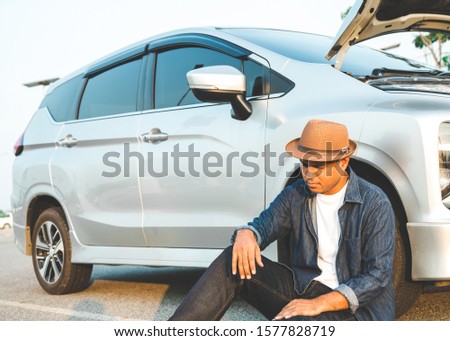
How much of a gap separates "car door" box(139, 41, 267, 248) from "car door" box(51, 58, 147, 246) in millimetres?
180

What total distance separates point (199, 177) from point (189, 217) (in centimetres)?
30

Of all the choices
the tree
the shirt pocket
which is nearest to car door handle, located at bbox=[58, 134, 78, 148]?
the shirt pocket

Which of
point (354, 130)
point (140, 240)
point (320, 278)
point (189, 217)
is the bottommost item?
point (140, 240)

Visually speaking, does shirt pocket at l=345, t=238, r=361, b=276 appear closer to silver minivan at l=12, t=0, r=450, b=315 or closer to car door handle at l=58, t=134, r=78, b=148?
silver minivan at l=12, t=0, r=450, b=315

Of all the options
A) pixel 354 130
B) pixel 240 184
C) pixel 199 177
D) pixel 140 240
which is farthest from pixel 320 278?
pixel 140 240

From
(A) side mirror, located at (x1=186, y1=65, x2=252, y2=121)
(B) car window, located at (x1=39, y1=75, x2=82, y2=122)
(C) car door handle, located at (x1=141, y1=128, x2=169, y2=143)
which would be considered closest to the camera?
(A) side mirror, located at (x1=186, y1=65, x2=252, y2=121)

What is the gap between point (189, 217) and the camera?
4539 mm

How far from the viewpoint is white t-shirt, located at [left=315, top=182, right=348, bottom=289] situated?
9.47 ft

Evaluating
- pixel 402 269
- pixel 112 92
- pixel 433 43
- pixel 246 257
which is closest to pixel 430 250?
pixel 402 269

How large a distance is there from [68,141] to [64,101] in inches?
24.4

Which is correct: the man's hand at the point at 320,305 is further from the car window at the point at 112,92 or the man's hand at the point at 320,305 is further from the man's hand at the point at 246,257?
the car window at the point at 112,92
